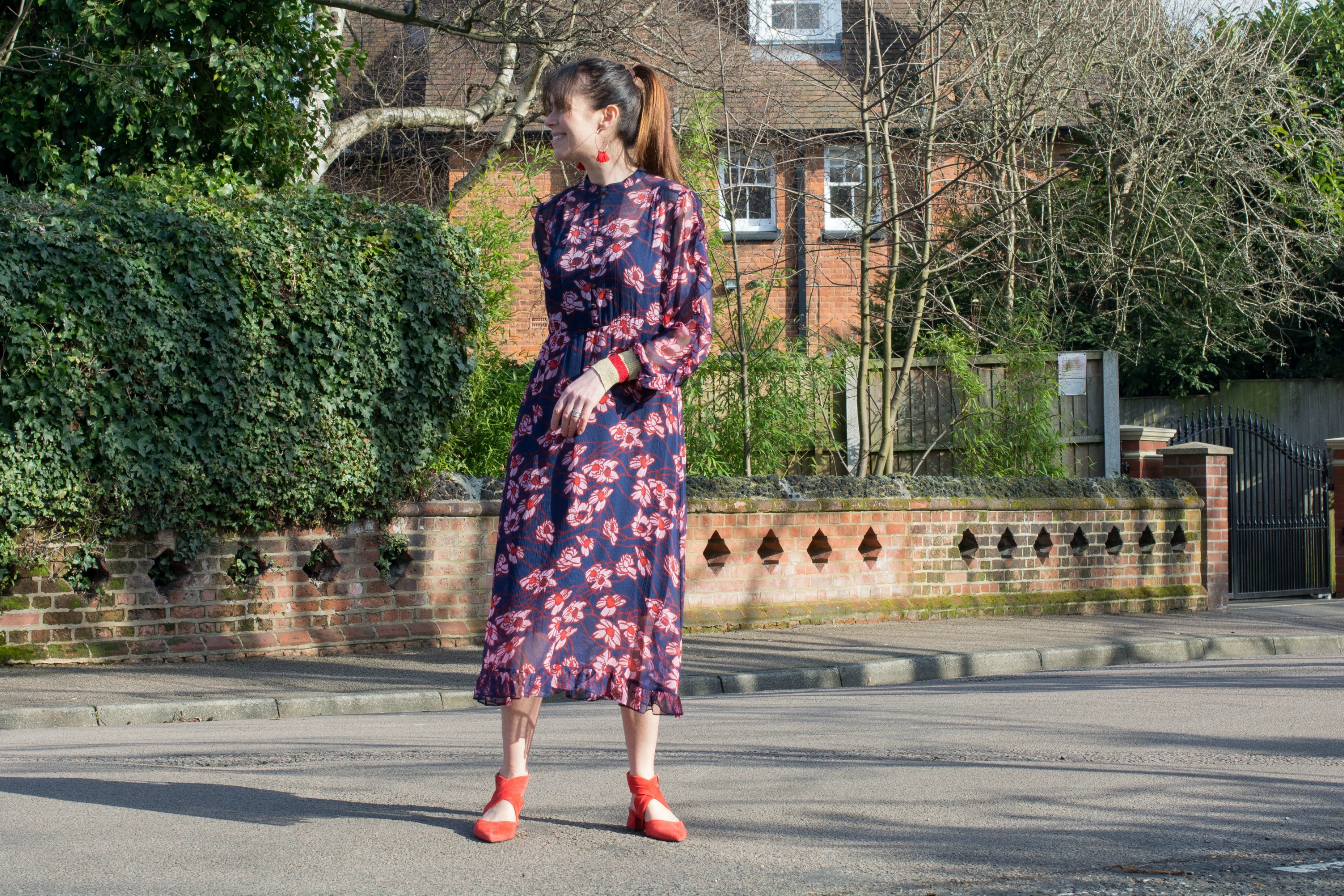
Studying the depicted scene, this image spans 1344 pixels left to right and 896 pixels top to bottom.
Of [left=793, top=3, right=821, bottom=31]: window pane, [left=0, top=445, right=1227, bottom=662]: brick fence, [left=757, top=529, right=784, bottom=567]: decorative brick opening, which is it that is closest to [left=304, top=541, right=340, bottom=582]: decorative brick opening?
[left=0, top=445, right=1227, bottom=662]: brick fence

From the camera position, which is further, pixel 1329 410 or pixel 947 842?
pixel 1329 410

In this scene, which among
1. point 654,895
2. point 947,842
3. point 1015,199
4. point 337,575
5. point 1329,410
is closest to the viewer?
point 654,895

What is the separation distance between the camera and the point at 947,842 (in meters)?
3.52

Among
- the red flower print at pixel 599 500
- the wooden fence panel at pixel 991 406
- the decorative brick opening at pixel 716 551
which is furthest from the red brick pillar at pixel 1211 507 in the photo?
the red flower print at pixel 599 500

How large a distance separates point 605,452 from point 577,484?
12 centimetres

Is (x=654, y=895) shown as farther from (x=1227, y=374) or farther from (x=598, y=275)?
(x=1227, y=374)

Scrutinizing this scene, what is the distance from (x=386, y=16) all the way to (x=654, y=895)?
31.0ft

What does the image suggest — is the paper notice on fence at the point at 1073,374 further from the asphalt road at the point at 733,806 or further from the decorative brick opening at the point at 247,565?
the decorative brick opening at the point at 247,565

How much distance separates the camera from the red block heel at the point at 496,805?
A: 3443mm

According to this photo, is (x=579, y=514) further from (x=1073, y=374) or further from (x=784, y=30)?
(x=784, y=30)

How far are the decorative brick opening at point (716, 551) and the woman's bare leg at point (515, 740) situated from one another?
759cm

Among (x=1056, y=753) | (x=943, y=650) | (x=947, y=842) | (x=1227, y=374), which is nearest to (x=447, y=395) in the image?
(x=943, y=650)

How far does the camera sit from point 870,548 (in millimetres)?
12039

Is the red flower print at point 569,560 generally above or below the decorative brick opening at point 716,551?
above
